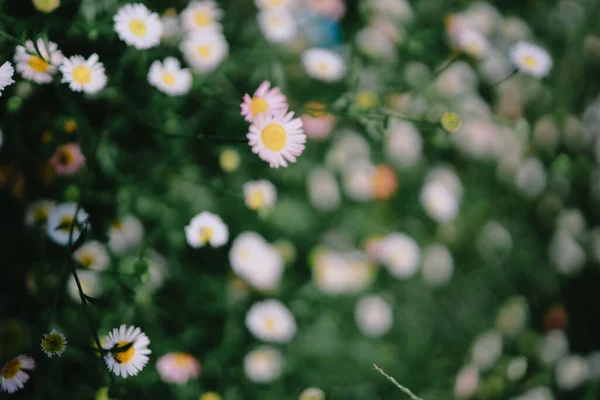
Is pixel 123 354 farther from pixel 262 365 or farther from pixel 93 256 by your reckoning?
pixel 262 365

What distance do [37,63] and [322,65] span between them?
0.61 m

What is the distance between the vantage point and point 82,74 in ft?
2.08

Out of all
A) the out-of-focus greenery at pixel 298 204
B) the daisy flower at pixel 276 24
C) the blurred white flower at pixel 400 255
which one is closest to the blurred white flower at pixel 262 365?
the out-of-focus greenery at pixel 298 204

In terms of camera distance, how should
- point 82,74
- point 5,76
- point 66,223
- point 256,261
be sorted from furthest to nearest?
1. point 256,261
2. point 66,223
3. point 82,74
4. point 5,76

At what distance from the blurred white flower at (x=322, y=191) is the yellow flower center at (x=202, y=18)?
420mm

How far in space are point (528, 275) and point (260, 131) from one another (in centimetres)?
100

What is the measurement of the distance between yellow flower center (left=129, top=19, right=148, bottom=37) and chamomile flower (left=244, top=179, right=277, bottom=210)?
35 centimetres

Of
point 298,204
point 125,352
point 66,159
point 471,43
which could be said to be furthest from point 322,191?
point 125,352

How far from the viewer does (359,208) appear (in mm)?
1204

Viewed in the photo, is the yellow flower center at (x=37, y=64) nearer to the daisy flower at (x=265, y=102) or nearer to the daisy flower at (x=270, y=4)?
the daisy flower at (x=265, y=102)

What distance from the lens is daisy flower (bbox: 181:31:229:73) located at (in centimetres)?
91

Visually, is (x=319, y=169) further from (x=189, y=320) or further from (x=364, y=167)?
(x=189, y=320)

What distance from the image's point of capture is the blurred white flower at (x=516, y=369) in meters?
1.00

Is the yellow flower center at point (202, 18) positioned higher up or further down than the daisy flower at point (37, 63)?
higher up
